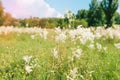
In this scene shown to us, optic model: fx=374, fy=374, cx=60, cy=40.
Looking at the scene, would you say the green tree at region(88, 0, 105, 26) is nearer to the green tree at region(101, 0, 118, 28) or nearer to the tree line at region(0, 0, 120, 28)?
the tree line at region(0, 0, 120, 28)

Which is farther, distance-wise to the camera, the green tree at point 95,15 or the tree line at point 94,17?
the green tree at point 95,15

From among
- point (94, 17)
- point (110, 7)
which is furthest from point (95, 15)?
point (110, 7)

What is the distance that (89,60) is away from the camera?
19.4ft

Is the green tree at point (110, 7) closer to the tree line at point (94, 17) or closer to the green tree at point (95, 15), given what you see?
the tree line at point (94, 17)

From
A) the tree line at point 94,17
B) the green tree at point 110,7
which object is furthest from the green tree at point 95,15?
the green tree at point 110,7

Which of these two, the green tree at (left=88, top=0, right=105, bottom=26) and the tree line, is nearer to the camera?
the tree line

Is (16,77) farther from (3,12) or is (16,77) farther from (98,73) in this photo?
(3,12)

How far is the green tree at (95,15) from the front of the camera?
3481cm

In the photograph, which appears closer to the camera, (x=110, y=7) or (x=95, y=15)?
(x=110, y=7)

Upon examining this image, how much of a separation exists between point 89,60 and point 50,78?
1058mm

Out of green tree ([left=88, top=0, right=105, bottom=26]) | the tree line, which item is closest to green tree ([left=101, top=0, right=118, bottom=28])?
the tree line

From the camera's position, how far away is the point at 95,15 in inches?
Result: 1407

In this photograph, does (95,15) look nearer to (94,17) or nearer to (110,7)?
(94,17)

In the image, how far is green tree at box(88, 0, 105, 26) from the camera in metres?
34.8
